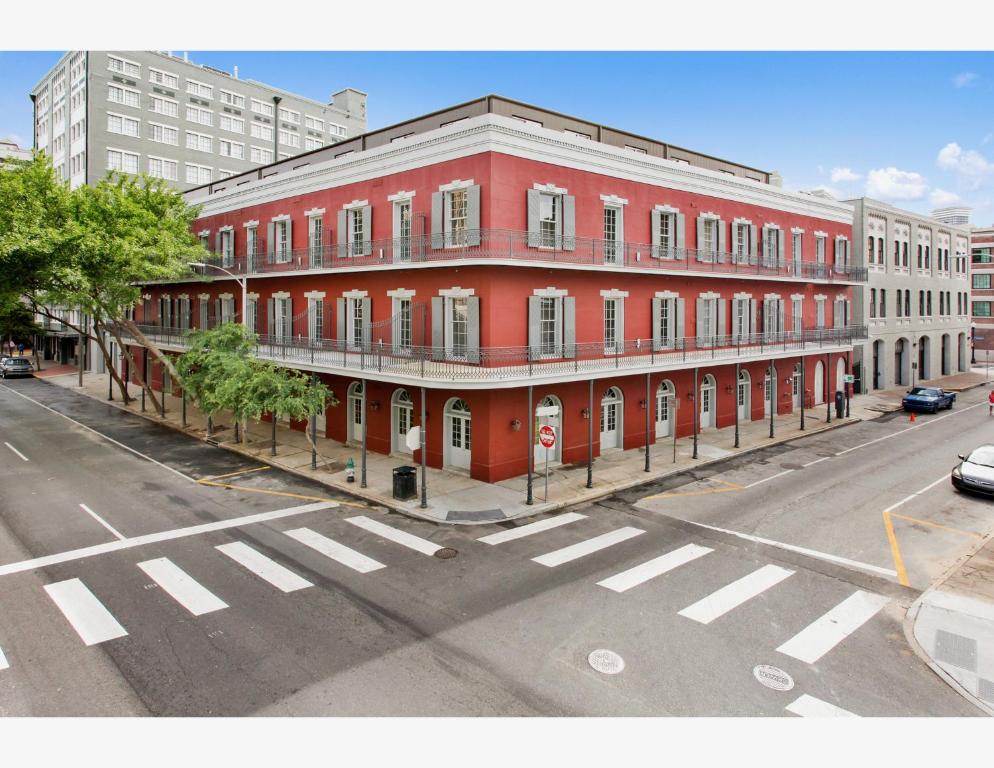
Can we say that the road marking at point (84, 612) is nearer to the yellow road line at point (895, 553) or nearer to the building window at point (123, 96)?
the yellow road line at point (895, 553)

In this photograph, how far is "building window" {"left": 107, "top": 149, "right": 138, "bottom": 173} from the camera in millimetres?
47094

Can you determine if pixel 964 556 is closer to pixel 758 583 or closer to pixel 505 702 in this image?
pixel 758 583

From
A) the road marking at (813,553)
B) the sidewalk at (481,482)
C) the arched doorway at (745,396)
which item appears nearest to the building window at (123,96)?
the sidewalk at (481,482)

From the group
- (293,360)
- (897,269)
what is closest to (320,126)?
(293,360)

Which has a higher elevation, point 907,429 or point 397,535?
point 907,429

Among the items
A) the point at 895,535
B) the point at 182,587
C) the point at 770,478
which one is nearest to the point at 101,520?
the point at 182,587

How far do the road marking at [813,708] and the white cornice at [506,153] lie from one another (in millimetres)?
15977

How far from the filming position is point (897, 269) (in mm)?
42375

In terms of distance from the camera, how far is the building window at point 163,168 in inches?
1950

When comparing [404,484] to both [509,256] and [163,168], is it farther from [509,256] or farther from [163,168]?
[163,168]

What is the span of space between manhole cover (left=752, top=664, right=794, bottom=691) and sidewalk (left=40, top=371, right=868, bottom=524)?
7.99 metres

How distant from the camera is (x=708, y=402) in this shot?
27.8 m

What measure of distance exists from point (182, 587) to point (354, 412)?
13030mm

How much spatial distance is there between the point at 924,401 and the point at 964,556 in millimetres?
22421
